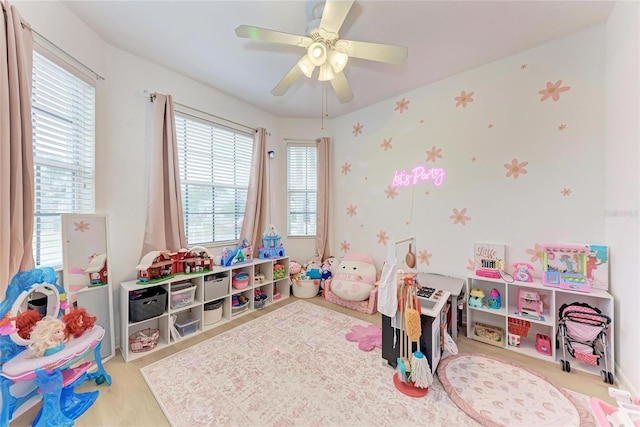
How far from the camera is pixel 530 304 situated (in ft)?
7.02

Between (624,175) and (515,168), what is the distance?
71 centimetres

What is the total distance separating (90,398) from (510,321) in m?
3.39

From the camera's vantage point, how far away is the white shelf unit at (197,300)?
80.9 inches

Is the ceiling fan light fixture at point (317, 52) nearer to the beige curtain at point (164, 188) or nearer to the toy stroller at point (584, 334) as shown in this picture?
the beige curtain at point (164, 188)

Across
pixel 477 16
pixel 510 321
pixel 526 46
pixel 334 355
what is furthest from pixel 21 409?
pixel 526 46

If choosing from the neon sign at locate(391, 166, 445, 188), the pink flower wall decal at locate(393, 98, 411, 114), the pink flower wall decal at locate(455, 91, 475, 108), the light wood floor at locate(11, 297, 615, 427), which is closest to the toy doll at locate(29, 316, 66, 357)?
the light wood floor at locate(11, 297, 615, 427)

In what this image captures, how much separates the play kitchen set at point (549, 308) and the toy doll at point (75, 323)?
3205 mm

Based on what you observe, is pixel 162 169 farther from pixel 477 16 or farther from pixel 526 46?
pixel 526 46

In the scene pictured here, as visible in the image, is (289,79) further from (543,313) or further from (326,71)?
(543,313)

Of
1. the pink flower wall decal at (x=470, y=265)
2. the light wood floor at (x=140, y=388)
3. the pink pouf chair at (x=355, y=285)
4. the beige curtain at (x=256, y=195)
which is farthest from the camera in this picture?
the beige curtain at (x=256, y=195)

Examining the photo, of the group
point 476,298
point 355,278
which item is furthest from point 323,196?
point 476,298

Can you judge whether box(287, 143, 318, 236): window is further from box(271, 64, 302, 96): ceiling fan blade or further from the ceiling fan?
the ceiling fan

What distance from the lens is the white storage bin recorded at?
7.63 feet

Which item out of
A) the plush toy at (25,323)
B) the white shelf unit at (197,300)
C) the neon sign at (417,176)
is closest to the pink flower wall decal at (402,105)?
the neon sign at (417,176)
